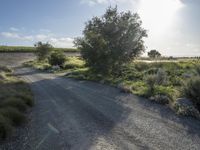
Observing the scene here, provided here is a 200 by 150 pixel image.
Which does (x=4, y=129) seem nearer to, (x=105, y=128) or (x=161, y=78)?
(x=105, y=128)

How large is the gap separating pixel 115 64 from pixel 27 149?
26.2 meters

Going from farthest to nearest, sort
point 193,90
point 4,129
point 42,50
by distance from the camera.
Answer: point 42,50, point 193,90, point 4,129

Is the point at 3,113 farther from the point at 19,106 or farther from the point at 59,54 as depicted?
the point at 59,54

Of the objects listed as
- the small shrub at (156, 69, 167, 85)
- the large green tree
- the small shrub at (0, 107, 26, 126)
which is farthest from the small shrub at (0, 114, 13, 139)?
the large green tree

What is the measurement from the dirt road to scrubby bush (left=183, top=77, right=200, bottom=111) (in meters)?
1.59

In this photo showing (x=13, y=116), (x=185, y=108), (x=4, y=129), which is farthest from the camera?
(x=185, y=108)

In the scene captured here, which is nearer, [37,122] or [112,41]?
[37,122]

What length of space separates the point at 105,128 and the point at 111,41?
941 inches

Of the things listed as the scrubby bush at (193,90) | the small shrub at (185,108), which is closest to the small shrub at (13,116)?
the small shrub at (185,108)

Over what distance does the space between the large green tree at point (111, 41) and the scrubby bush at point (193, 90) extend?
17.8 metres

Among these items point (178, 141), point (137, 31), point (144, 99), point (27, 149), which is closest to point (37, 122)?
point (27, 149)

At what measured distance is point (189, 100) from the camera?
14844mm

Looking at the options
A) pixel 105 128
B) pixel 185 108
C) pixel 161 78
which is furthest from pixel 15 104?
pixel 161 78

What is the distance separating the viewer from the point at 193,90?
1481 cm
